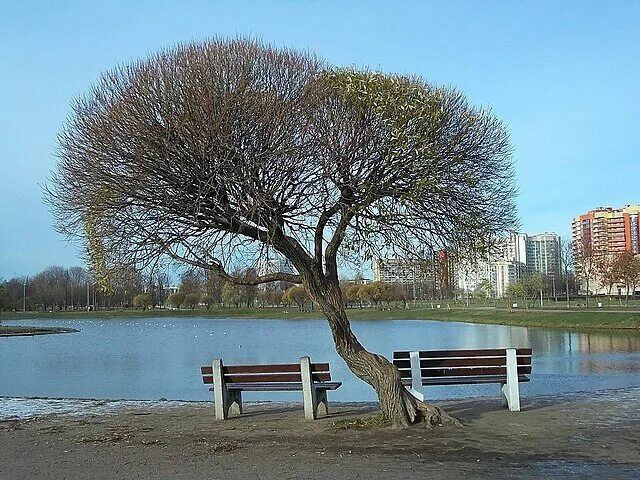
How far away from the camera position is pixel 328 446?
27.8ft

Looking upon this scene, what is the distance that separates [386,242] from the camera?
1049 centimetres

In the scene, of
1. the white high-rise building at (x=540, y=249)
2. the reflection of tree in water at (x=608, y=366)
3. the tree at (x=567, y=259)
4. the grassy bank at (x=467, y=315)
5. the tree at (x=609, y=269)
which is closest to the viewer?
the reflection of tree in water at (x=608, y=366)

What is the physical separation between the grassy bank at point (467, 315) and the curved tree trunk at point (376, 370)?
1253 inches

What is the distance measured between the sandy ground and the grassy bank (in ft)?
102

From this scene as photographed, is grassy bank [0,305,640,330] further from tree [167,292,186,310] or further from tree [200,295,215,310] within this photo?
tree [200,295,215,310]

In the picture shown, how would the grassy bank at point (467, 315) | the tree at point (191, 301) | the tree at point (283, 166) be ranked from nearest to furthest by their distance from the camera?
the tree at point (283, 166)
the grassy bank at point (467, 315)
the tree at point (191, 301)

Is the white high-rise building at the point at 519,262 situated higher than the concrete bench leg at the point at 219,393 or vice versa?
the white high-rise building at the point at 519,262

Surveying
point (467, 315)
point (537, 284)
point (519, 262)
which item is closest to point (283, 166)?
point (467, 315)

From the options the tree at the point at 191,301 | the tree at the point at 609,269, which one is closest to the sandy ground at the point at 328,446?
the tree at the point at 609,269

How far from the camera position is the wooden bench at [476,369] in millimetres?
10734

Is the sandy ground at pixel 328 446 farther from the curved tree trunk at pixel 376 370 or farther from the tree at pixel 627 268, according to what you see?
the tree at pixel 627 268

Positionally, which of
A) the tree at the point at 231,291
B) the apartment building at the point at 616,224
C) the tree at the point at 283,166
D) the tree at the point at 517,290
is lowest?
the tree at the point at 517,290

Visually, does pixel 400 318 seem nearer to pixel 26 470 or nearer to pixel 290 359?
pixel 290 359

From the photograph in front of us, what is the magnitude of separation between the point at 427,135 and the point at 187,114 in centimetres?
306
